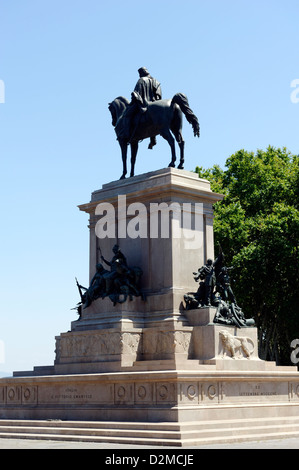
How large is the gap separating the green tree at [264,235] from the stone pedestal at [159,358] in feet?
49.3

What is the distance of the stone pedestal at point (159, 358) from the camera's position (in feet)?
72.8

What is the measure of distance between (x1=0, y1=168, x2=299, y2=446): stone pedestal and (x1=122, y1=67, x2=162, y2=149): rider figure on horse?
2.14 m

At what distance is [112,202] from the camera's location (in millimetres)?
28516

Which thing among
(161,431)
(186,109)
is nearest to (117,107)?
(186,109)

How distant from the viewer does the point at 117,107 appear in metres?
30.3

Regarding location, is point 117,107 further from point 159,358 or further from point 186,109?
point 159,358

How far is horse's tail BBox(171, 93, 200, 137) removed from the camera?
92.8ft

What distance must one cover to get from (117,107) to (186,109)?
3178mm

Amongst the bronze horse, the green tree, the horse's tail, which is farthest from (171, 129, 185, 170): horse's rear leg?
the green tree

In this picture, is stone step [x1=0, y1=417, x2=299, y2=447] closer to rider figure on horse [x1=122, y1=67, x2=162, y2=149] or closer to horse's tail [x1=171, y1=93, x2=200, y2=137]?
horse's tail [x1=171, y1=93, x2=200, y2=137]

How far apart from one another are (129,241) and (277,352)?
24372mm

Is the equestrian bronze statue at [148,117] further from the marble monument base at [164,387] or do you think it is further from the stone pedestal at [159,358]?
the marble monument base at [164,387]

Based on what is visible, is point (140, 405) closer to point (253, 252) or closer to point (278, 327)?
point (253, 252)

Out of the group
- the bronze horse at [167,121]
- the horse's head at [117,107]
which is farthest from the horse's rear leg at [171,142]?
the horse's head at [117,107]
